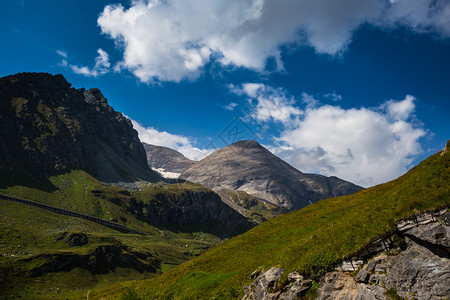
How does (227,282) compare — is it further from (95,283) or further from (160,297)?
(95,283)

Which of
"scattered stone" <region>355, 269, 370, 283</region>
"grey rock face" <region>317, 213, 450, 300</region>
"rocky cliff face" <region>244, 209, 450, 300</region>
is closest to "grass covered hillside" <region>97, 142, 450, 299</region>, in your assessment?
"rocky cliff face" <region>244, 209, 450, 300</region>

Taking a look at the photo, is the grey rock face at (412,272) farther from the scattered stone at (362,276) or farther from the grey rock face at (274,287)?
the grey rock face at (274,287)

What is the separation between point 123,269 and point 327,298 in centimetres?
21379

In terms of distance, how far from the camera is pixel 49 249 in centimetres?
19225

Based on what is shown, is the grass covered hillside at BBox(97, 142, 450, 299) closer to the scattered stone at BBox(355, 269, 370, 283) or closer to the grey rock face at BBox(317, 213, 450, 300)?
the grey rock face at BBox(317, 213, 450, 300)

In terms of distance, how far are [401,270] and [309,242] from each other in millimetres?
10136

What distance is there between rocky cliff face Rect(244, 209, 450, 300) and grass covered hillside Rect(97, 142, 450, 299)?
78cm

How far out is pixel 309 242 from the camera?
83.7 ft

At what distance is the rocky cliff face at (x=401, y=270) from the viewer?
14.6 m

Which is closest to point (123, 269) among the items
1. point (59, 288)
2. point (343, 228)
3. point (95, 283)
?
point (95, 283)

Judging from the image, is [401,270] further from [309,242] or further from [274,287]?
[309,242]

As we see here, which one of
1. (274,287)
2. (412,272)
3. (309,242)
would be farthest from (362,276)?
(309,242)

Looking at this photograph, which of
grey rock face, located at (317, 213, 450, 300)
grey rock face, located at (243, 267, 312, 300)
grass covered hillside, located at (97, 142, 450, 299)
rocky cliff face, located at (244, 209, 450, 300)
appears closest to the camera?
grey rock face, located at (317, 213, 450, 300)

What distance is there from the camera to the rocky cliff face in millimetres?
14641
